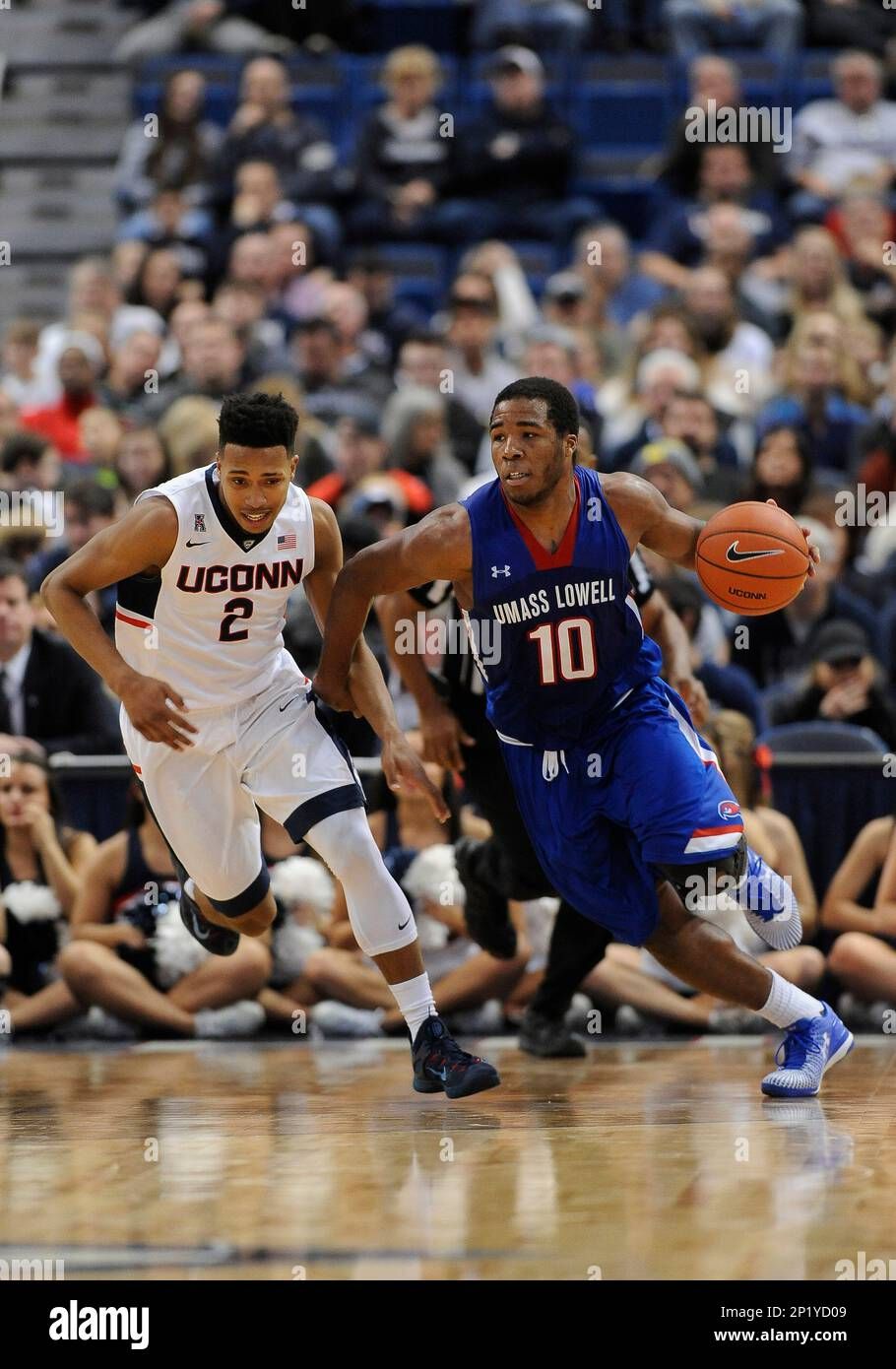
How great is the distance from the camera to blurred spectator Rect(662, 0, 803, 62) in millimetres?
13023

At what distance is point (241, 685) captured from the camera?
218 inches

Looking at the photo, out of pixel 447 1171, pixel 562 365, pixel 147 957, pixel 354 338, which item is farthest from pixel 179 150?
pixel 447 1171

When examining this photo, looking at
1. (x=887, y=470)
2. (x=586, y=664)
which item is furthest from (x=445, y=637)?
(x=887, y=470)

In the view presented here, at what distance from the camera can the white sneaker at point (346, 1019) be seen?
7062mm

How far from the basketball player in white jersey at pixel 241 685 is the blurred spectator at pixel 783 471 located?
3507mm

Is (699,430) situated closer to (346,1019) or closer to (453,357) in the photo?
(453,357)

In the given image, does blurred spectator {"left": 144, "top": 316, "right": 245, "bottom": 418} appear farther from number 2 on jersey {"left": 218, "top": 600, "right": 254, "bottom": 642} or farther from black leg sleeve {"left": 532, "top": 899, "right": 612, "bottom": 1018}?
number 2 on jersey {"left": 218, "top": 600, "right": 254, "bottom": 642}

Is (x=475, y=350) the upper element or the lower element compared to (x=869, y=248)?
lower

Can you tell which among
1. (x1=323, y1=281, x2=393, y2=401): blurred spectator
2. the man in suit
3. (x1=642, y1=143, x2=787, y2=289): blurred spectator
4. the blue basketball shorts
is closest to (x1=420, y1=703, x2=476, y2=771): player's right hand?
the blue basketball shorts

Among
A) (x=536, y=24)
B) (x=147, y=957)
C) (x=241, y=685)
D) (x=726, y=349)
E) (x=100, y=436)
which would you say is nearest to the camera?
(x=241, y=685)

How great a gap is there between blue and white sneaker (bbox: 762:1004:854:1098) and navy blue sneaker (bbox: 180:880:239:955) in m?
1.72

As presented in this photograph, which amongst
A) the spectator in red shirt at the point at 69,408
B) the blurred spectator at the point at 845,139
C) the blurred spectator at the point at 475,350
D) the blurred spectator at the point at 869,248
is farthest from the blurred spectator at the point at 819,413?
the spectator in red shirt at the point at 69,408

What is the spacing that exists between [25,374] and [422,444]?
2.94 metres
